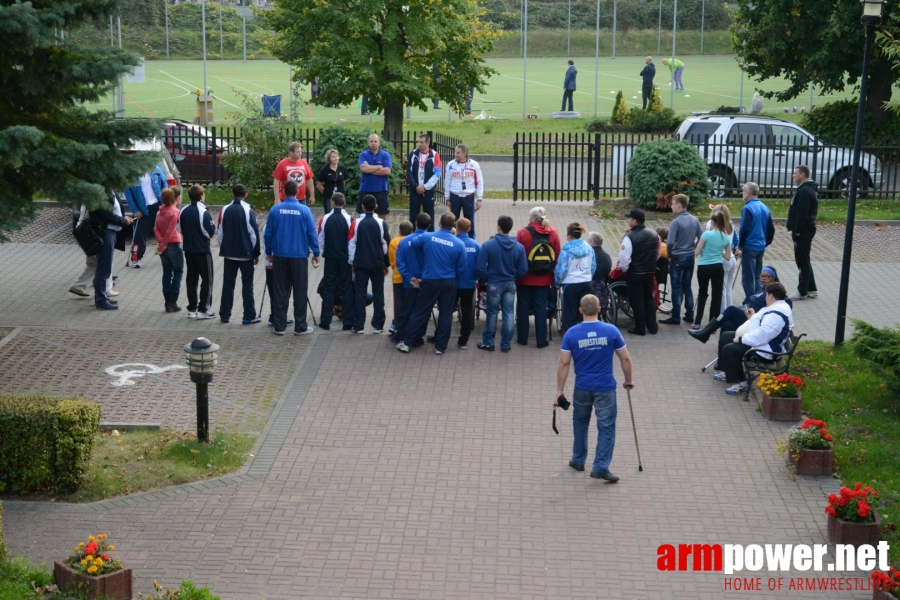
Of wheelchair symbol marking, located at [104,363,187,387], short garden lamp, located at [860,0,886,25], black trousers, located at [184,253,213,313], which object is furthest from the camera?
black trousers, located at [184,253,213,313]

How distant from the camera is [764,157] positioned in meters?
23.5

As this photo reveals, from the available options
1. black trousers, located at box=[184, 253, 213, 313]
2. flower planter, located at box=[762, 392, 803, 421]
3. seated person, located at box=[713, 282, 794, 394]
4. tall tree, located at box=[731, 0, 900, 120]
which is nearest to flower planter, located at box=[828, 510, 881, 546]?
flower planter, located at box=[762, 392, 803, 421]

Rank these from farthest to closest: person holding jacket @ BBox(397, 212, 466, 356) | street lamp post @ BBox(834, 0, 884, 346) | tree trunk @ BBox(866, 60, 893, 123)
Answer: tree trunk @ BBox(866, 60, 893, 123)
person holding jacket @ BBox(397, 212, 466, 356)
street lamp post @ BBox(834, 0, 884, 346)

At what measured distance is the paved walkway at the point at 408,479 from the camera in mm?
8250

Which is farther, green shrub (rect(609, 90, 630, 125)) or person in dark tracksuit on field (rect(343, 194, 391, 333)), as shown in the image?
green shrub (rect(609, 90, 630, 125))

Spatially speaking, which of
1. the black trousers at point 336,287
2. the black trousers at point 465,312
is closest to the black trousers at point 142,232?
the black trousers at point 336,287

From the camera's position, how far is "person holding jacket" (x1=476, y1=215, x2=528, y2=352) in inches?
519

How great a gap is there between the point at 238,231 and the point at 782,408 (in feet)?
23.9

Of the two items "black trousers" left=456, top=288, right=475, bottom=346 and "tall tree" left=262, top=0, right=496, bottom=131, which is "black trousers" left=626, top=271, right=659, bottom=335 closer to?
"black trousers" left=456, top=288, right=475, bottom=346

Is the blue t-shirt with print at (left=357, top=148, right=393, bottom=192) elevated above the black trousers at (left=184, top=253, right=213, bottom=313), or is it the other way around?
the blue t-shirt with print at (left=357, top=148, right=393, bottom=192)

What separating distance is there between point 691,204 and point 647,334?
24.2 feet

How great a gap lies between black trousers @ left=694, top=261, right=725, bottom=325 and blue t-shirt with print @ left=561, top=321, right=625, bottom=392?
492cm

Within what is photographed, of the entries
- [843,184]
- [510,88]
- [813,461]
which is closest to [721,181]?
[843,184]

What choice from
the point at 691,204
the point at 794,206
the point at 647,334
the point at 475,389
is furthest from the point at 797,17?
the point at 475,389
